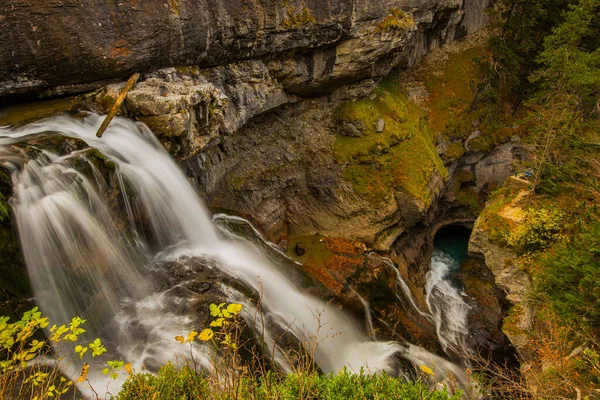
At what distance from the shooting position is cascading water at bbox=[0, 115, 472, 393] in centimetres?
841

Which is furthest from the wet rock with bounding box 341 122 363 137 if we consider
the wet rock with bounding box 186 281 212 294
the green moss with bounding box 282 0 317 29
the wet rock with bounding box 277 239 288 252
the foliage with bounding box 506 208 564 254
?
the wet rock with bounding box 186 281 212 294

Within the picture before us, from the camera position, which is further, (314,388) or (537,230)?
(537,230)

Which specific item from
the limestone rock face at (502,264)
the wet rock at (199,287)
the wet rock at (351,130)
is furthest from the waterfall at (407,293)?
the wet rock at (199,287)

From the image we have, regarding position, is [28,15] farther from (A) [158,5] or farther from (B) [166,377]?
(B) [166,377]

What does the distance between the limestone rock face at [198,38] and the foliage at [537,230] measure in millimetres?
10981

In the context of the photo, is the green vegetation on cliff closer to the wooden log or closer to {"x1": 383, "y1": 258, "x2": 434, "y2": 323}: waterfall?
{"x1": 383, "y1": 258, "x2": 434, "y2": 323}: waterfall

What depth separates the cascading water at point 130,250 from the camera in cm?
841

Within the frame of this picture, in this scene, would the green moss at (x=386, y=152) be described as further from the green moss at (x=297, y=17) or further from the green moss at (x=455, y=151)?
the green moss at (x=297, y=17)

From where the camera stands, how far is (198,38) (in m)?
13.3

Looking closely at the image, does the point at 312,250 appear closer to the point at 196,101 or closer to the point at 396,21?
the point at 196,101

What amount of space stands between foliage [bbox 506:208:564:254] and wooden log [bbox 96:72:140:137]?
47.7ft

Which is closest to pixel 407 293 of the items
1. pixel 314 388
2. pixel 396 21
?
pixel 314 388

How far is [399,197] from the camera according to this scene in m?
19.4

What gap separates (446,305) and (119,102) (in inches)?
680
